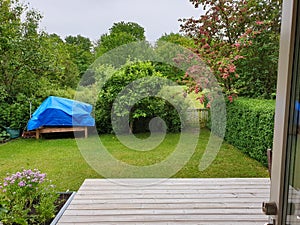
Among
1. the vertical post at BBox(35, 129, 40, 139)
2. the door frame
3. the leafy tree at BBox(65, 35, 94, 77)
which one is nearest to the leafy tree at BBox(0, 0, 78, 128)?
the leafy tree at BBox(65, 35, 94, 77)

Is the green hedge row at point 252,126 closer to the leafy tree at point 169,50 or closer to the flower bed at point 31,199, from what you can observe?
the leafy tree at point 169,50

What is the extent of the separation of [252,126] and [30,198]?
283 cm

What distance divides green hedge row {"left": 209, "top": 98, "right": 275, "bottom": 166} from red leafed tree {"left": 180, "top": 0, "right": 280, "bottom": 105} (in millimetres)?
376

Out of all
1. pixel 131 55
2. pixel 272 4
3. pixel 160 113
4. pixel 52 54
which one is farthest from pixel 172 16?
pixel 52 54

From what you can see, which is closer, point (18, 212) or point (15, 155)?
point (18, 212)

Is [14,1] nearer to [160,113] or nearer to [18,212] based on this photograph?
[160,113]

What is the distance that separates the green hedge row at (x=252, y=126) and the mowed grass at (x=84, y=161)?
0.13 meters

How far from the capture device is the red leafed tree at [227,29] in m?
4.20

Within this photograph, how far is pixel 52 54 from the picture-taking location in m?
4.52

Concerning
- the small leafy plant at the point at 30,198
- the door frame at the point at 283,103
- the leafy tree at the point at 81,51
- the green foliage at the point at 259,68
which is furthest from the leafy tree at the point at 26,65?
the door frame at the point at 283,103

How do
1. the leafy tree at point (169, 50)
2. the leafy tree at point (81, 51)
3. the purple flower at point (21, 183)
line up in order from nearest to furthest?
the purple flower at point (21, 183) → the leafy tree at point (169, 50) → the leafy tree at point (81, 51)

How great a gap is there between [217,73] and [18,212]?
11.0 feet

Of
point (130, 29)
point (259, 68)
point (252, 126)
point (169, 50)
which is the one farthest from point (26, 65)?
point (259, 68)

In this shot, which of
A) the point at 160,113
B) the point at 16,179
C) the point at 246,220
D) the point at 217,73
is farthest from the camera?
the point at 217,73
